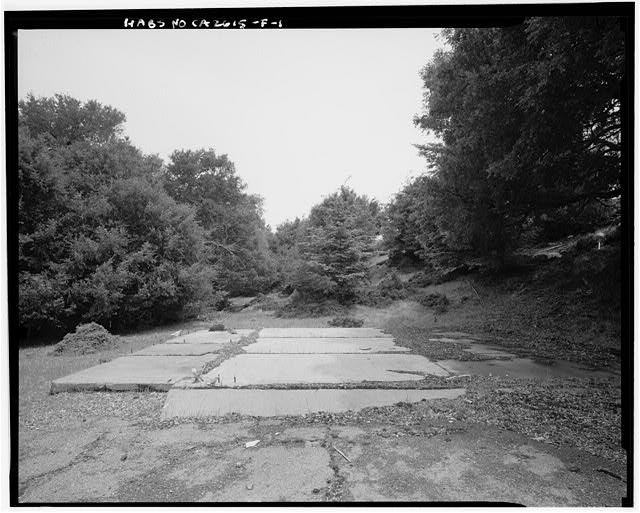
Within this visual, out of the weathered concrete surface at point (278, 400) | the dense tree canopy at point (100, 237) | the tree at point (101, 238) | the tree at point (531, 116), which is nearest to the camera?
the tree at point (531, 116)

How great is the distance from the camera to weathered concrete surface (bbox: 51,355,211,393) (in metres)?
3.41

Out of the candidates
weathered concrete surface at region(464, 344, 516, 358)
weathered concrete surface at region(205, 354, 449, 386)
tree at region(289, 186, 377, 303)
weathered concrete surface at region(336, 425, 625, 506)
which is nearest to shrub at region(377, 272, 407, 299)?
tree at region(289, 186, 377, 303)

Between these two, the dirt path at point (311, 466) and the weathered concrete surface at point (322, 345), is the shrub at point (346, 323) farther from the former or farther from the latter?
the dirt path at point (311, 466)

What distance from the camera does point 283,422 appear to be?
2.52 metres

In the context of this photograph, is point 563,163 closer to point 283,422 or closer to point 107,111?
point 283,422

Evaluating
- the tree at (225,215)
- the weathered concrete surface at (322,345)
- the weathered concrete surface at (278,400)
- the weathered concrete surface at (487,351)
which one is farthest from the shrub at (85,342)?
the tree at (225,215)

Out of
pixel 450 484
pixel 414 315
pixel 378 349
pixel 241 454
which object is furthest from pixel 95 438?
pixel 414 315

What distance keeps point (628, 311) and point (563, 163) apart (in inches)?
125

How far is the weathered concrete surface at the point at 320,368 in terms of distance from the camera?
3.63m

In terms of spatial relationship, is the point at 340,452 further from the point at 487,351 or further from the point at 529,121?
the point at 487,351

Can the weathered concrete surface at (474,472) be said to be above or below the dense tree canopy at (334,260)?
below

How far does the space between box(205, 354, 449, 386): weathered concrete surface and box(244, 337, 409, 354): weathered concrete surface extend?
0.44 metres

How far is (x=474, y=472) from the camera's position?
71.8 inches

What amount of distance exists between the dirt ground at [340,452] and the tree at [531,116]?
201 centimetres
